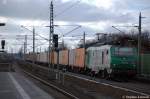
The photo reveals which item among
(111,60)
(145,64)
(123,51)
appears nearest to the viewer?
(111,60)

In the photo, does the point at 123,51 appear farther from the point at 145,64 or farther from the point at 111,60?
the point at 145,64

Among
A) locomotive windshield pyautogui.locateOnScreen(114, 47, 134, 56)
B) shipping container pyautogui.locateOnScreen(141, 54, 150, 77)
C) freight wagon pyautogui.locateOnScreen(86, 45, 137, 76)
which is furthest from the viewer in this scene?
shipping container pyautogui.locateOnScreen(141, 54, 150, 77)

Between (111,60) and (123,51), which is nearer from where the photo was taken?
(111,60)

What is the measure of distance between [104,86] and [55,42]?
368 inches

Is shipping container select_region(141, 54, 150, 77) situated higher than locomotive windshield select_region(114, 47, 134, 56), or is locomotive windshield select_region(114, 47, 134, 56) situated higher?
locomotive windshield select_region(114, 47, 134, 56)

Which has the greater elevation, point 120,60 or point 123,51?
point 123,51

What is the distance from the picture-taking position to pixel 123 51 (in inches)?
1470

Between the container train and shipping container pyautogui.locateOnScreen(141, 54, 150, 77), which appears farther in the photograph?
shipping container pyautogui.locateOnScreen(141, 54, 150, 77)

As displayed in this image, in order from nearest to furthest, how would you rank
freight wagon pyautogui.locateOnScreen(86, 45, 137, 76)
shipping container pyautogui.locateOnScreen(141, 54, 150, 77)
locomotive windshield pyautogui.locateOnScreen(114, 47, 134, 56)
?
1. freight wagon pyautogui.locateOnScreen(86, 45, 137, 76)
2. locomotive windshield pyautogui.locateOnScreen(114, 47, 134, 56)
3. shipping container pyautogui.locateOnScreen(141, 54, 150, 77)

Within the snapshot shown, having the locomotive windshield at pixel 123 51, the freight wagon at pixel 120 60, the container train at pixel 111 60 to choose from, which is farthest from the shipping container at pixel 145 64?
the locomotive windshield at pixel 123 51

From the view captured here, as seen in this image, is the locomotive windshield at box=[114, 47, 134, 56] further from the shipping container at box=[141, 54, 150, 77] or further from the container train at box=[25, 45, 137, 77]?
the shipping container at box=[141, 54, 150, 77]

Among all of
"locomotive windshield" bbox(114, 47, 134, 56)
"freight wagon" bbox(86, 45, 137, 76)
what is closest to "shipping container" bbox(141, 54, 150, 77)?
"freight wagon" bbox(86, 45, 137, 76)

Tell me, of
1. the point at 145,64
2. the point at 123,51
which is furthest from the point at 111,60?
the point at 145,64

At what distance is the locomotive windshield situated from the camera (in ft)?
122
